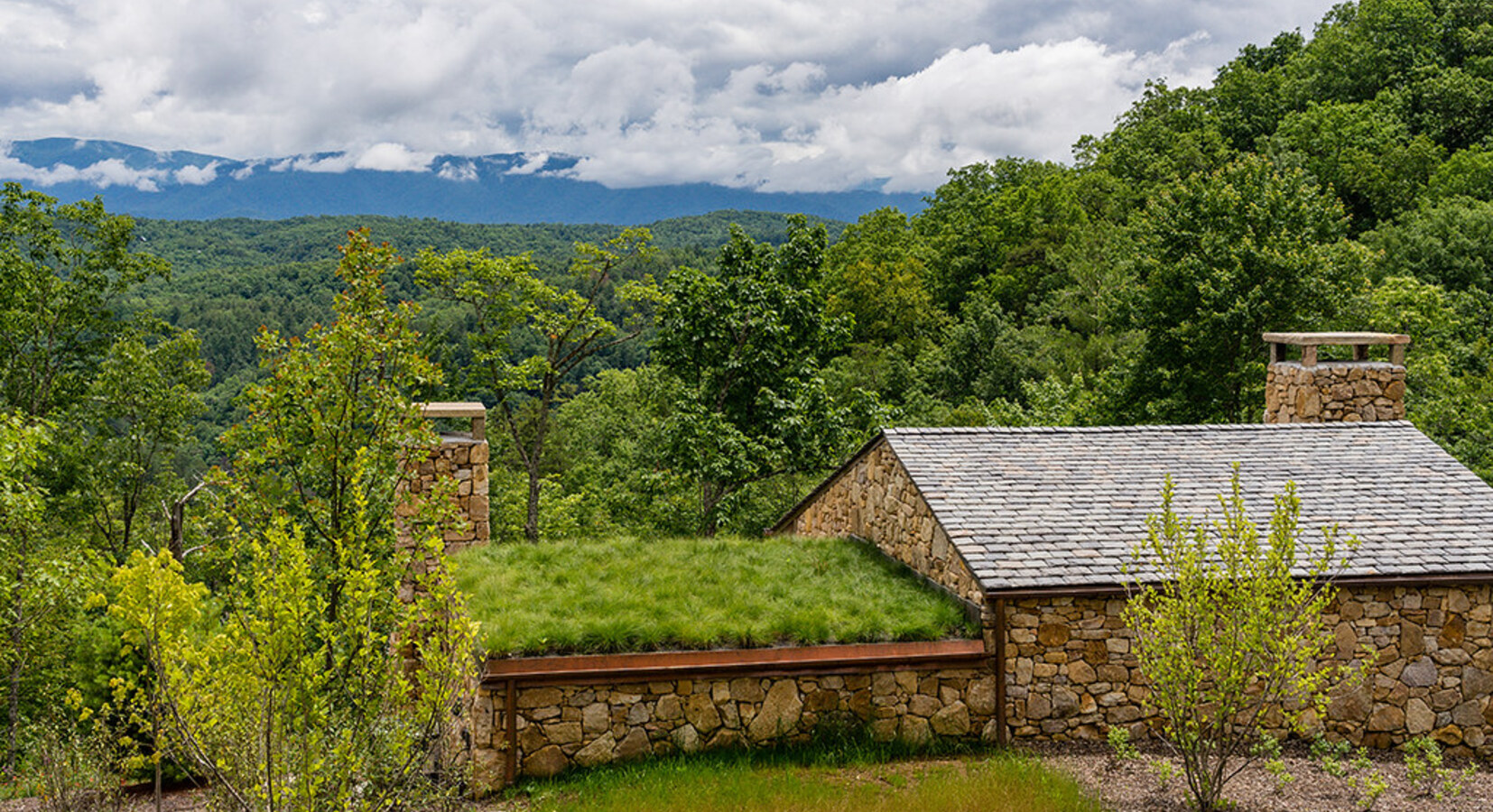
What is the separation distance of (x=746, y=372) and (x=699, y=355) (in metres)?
1.06

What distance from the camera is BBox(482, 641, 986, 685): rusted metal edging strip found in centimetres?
866

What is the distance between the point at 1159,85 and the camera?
5756 centimetres

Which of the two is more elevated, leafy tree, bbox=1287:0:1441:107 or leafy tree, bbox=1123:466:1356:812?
leafy tree, bbox=1287:0:1441:107

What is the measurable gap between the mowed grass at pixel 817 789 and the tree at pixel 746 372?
10.8 meters

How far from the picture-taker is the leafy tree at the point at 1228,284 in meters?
21.0

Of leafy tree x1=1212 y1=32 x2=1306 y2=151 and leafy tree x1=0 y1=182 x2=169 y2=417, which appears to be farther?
leafy tree x1=1212 y1=32 x2=1306 y2=151

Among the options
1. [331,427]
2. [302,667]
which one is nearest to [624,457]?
[331,427]

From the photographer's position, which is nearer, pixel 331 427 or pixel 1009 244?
pixel 331 427

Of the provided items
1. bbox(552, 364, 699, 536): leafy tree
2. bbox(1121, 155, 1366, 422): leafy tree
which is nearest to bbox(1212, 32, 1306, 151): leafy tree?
bbox(1121, 155, 1366, 422): leafy tree

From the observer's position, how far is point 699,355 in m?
20.5

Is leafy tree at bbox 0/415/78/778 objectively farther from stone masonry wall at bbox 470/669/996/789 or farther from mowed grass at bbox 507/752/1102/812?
mowed grass at bbox 507/752/1102/812

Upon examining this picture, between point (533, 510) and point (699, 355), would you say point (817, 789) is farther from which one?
point (533, 510)

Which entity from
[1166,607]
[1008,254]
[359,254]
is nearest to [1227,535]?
[1166,607]

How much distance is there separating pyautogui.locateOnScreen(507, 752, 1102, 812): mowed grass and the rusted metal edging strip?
826mm
